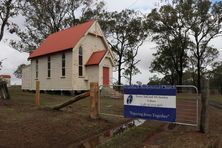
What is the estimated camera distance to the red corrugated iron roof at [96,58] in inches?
1431

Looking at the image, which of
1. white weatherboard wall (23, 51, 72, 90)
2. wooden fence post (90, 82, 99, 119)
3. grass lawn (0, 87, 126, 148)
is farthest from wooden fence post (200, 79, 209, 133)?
white weatherboard wall (23, 51, 72, 90)

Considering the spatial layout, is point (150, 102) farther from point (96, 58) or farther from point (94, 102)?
point (96, 58)

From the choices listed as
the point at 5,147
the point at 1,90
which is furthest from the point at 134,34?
the point at 5,147

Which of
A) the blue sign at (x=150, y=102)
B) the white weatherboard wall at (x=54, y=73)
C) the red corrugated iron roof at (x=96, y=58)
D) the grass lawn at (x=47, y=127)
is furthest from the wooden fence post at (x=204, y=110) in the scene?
the white weatherboard wall at (x=54, y=73)

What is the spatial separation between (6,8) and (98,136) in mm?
18989

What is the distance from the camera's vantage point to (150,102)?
43.6 ft

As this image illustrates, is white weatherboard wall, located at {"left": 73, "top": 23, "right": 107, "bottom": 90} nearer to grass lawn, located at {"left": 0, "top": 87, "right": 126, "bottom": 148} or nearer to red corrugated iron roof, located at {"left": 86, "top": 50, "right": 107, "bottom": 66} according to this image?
red corrugated iron roof, located at {"left": 86, "top": 50, "right": 107, "bottom": 66}

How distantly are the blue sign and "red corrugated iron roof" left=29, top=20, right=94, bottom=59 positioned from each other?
22.0 metres

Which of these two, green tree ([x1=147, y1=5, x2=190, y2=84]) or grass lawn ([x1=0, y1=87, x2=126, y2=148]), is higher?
green tree ([x1=147, y1=5, x2=190, y2=84])

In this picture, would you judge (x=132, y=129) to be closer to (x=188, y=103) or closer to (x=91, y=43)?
(x=188, y=103)

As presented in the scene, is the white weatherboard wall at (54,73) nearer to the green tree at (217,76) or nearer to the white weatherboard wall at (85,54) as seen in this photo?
the white weatherboard wall at (85,54)

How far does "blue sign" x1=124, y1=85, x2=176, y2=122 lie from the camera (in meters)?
12.6

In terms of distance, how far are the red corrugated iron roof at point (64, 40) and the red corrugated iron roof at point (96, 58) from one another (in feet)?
8.32

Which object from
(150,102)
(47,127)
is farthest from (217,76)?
(47,127)
